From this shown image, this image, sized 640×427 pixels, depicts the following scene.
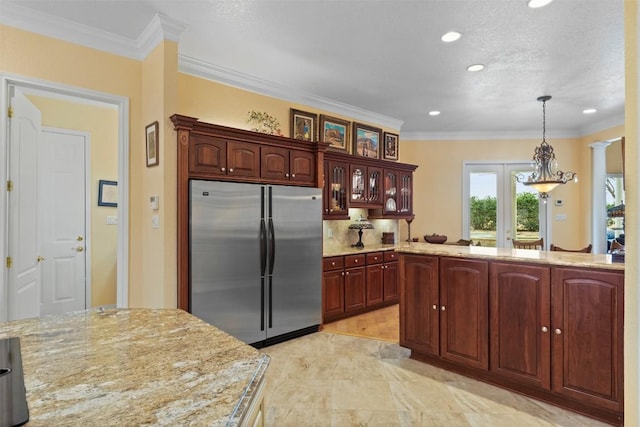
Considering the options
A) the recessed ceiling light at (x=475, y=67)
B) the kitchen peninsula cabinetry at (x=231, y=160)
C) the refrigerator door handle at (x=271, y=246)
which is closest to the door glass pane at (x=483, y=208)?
the recessed ceiling light at (x=475, y=67)

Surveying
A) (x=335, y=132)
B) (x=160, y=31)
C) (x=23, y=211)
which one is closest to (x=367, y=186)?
(x=335, y=132)

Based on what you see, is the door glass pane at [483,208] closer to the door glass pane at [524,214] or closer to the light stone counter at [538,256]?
the door glass pane at [524,214]

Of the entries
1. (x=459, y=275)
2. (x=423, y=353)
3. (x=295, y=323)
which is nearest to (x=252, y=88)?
A: (x=295, y=323)

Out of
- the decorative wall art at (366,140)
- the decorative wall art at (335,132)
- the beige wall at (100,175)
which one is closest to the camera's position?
the beige wall at (100,175)

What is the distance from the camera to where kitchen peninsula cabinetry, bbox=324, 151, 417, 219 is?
4.56 m

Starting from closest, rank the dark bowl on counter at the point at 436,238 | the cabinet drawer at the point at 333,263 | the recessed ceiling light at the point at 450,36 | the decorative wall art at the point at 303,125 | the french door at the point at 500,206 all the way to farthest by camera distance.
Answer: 1. the recessed ceiling light at the point at 450,36
2. the cabinet drawer at the point at 333,263
3. the decorative wall art at the point at 303,125
4. the dark bowl on counter at the point at 436,238
5. the french door at the point at 500,206

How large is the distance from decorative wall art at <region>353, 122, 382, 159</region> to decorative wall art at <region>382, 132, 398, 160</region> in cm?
14

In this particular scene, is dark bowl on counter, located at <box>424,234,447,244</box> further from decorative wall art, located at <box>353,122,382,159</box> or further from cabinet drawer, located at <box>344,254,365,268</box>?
cabinet drawer, located at <box>344,254,365,268</box>

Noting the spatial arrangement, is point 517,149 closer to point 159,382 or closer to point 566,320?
point 566,320

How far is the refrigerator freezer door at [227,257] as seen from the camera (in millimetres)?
3021

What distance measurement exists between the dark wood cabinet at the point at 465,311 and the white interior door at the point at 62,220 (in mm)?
4355

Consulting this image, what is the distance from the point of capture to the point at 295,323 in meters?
3.76

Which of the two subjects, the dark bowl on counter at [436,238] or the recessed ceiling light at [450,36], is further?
the dark bowl on counter at [436,238]

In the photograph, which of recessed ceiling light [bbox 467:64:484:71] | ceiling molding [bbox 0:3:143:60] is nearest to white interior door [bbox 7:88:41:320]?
ceiling molding [bbox 0:3:143:60]
